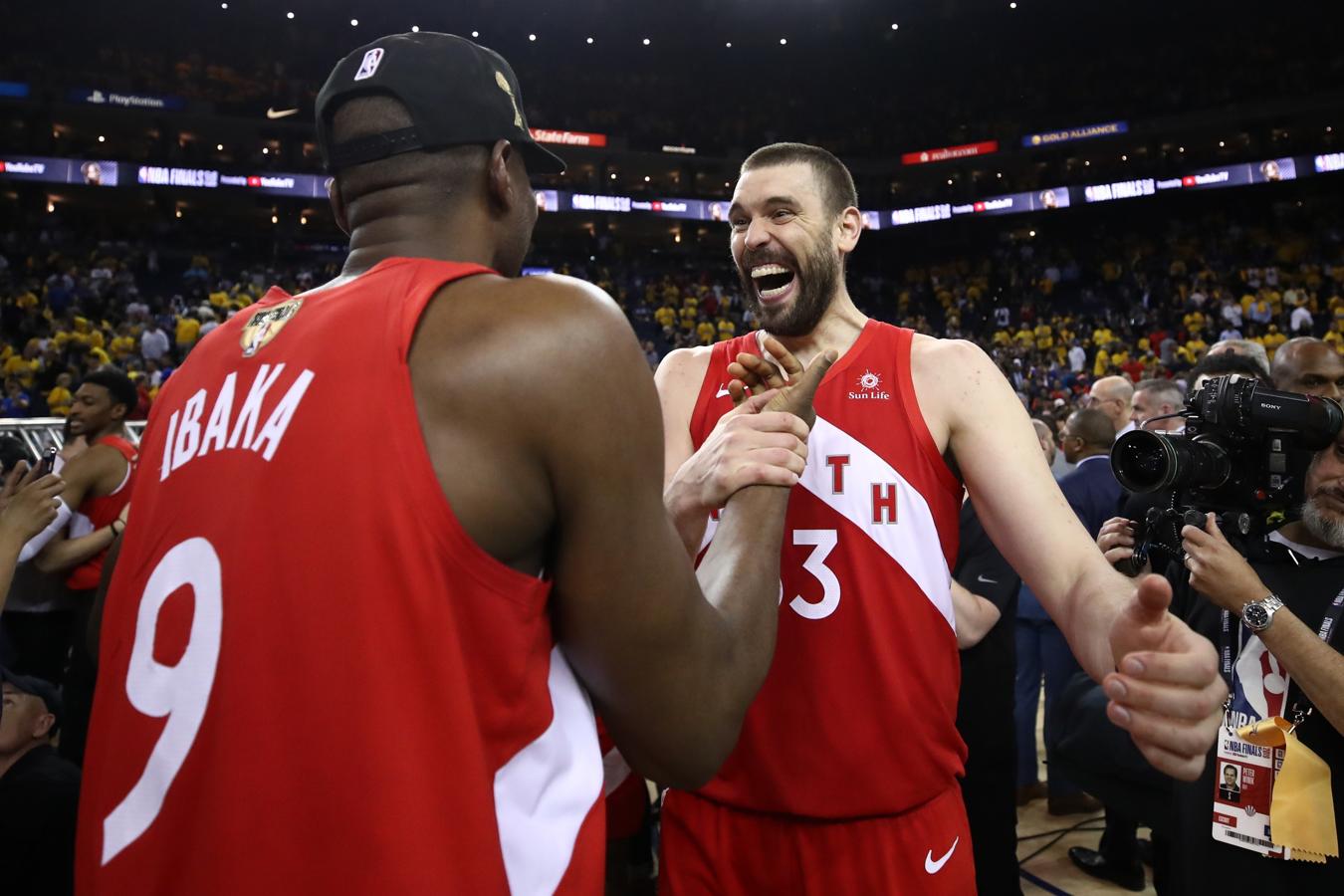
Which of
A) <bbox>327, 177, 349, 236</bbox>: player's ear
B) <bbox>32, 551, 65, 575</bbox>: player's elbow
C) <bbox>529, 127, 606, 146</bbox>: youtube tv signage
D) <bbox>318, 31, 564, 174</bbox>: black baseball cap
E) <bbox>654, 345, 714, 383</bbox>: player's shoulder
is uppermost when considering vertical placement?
<bbox>529, 127, 606, 146</bbox>: youtube tv signage

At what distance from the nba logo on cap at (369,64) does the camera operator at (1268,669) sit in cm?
214

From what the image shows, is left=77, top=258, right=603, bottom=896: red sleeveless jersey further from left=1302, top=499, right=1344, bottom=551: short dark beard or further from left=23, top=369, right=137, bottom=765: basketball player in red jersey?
left=23, top=369, right=137, bottom=765: basketball player in red jersey

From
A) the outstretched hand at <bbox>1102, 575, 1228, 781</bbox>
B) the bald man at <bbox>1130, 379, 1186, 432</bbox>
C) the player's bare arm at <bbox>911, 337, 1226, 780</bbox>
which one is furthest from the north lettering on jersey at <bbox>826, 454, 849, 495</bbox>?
the bald man at <bbox>1130, 379, 1186, 432</bbox>

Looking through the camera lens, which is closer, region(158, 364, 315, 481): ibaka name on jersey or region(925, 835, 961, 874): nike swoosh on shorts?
region(158, 364, 315, 481): ibaka name on jersey

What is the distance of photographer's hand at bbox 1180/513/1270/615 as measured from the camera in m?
2.22

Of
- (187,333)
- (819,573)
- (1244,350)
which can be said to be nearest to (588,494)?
(819,573)

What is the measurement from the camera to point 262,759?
99 centimetres

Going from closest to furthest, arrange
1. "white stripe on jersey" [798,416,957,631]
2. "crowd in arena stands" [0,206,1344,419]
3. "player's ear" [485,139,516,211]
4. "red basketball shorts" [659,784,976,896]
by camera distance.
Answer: "player's ear" [485,139,516,211]
"red basketball shorts" [659,784,976,896]
"white stripe on jersey" [798,416,957,631]
"crowd in arena stands" [0,206,1344,419]

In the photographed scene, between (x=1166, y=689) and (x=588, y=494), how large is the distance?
2.29 ft

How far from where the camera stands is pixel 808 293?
7.18 feet

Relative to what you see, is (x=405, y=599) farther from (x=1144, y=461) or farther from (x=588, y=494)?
(x=1144, y=461)

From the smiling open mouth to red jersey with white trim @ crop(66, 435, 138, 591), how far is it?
3544 millimetres

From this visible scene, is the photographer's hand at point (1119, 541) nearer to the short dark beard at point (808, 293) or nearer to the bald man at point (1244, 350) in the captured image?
the short dark beard at point (808, 293)

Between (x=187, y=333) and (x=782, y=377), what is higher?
(x=187, y=333)
